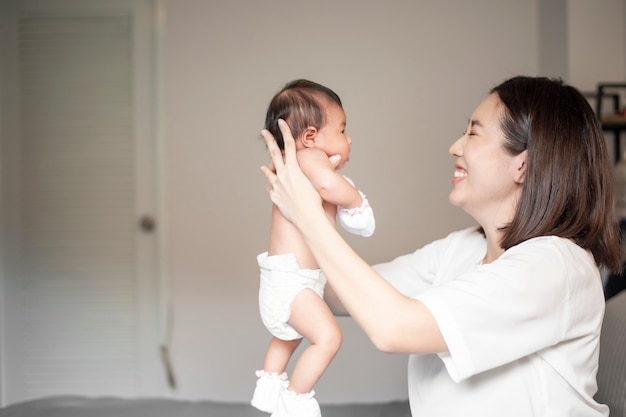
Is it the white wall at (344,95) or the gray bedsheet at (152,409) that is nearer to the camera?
the gray bedsheet at (152,409)

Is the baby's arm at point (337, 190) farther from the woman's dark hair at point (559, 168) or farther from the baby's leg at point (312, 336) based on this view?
the woman's dark hair at point (559, 168)

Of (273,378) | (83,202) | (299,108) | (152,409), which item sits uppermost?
Answer: (299,108)

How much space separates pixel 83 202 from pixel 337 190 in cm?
240

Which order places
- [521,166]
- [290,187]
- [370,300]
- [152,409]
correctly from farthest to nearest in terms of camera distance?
1. [152,409]
2. [521,166]
3. [290,187]
4. [370,300]

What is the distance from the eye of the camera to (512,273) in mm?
1058

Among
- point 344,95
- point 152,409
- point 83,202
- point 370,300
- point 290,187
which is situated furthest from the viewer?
point 83,202

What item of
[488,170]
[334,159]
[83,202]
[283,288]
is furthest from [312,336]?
[83,202]

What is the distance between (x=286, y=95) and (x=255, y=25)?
76.6 inches

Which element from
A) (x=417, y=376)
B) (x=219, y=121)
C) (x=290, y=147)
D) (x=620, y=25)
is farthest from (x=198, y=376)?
(x=620, y=25)

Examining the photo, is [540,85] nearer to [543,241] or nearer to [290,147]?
[543,241]

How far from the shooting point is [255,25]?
3.10 m

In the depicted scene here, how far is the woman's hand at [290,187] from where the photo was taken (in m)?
1.10

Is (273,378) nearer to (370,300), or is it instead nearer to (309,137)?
(370,300)

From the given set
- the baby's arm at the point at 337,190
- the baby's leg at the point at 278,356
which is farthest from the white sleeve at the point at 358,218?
the baby's leg at the point at 278,356
